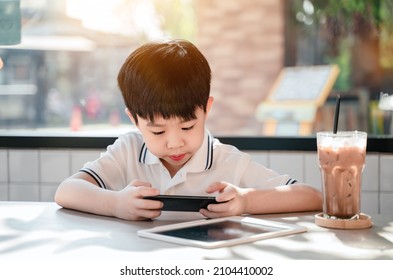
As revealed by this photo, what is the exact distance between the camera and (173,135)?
64.2 inches

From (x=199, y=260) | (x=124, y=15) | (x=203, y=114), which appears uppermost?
(x=124, y=15)

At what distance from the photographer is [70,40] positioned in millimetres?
3393

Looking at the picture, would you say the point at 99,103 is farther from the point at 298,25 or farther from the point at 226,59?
the point at 298,25

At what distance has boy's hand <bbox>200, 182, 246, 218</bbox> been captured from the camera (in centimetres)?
147

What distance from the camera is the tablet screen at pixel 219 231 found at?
1258mm

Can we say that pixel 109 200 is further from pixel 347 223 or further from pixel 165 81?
pixel 347 223

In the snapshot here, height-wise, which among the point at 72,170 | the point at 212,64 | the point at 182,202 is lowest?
the point at 72,170

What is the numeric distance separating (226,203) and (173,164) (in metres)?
0.38

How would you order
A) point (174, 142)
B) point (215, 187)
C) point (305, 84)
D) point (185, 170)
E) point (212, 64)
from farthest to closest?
point (212, 64) < point (305, 84) < point (185, 170) < point (174, 142) < point (215, 187)

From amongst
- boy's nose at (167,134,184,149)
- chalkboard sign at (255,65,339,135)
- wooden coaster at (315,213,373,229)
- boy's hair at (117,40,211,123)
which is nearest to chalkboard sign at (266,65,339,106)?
chalkboard sign at (255,65,339,135)

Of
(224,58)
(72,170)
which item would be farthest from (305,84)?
(72,170)

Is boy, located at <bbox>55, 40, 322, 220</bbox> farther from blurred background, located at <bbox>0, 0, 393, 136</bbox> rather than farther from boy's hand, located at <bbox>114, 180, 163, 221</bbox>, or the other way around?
blurred background, located at <bbox>0, 0, 393, 136</bbox>

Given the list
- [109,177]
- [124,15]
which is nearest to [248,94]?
[124,15]

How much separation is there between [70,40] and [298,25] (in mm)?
1186
